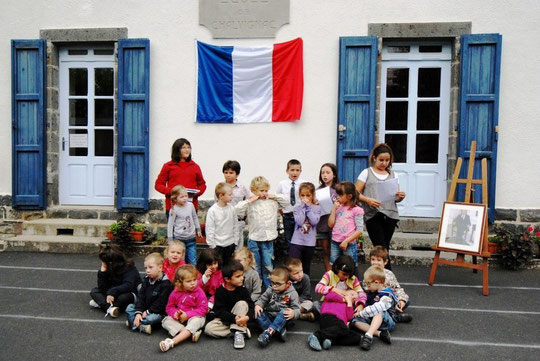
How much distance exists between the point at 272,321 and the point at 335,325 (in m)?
0.55

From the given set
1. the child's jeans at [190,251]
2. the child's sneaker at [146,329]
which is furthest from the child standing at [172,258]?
the child's jeans at [190,251]

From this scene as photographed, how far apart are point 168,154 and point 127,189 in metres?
0.83

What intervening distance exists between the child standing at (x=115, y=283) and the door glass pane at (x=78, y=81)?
4.25 metres

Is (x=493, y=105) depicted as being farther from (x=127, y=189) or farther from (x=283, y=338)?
(x=127, y=189)

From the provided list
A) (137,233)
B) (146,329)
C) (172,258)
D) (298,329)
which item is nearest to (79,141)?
(137,233)

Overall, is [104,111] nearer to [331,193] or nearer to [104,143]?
[104,143]

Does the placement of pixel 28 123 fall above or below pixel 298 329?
above

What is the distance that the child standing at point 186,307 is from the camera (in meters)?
3.87

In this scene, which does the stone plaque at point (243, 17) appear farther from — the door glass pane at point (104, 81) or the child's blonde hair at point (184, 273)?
the child's blonde hair at point (184, 273)

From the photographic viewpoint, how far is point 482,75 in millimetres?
6828

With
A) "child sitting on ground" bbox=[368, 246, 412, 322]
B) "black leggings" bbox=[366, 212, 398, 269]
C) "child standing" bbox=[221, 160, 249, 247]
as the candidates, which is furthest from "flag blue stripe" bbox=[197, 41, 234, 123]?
"child sitting on ground" bbox=[368, 246, 412, 322]

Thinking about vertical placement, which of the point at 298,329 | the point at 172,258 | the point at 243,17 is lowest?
the point at 298,329

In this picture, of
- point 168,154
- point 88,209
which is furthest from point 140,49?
point 88,209

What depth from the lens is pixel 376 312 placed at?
12.9 feet
